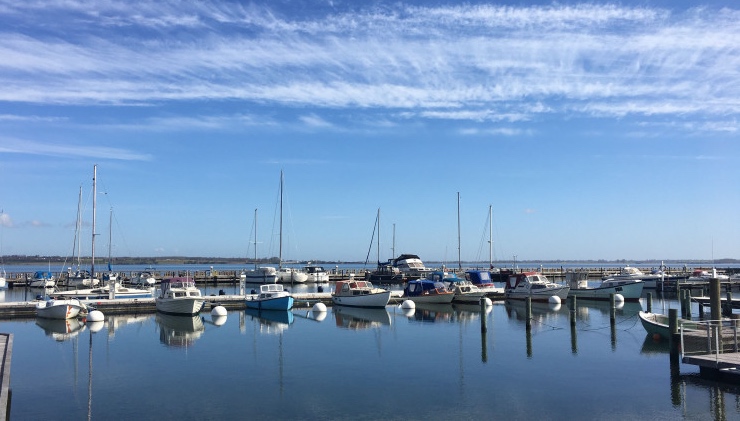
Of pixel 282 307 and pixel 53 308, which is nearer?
pixel 53 308

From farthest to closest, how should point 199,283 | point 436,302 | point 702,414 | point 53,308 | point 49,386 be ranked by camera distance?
point 199,283 → point 436,302 → point 53,308 → point 49,386 → point 702,414

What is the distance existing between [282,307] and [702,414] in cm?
3480

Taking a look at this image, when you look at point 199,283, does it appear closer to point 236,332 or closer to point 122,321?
point 122,321

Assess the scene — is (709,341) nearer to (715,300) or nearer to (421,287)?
(715,300)

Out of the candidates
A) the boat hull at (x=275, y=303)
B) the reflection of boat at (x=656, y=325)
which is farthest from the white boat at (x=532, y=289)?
the reflection of boat at (x=656, y=325)

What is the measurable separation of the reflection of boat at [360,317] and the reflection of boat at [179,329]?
32.6 feet

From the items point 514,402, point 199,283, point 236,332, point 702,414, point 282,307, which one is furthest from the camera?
point 199,283

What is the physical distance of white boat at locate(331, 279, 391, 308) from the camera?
5244 cm

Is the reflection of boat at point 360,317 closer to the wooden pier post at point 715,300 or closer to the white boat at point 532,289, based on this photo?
the white boat at point 532,289

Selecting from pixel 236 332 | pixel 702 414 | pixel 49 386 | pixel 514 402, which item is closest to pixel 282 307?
pixel 236 332

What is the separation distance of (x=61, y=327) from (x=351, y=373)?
2474 cm

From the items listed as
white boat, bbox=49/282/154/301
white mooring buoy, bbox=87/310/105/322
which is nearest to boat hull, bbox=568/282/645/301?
white boat, bbox=49/282/154/301

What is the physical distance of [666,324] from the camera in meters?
32.4

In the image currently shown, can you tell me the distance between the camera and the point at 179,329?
4069 centimetres
